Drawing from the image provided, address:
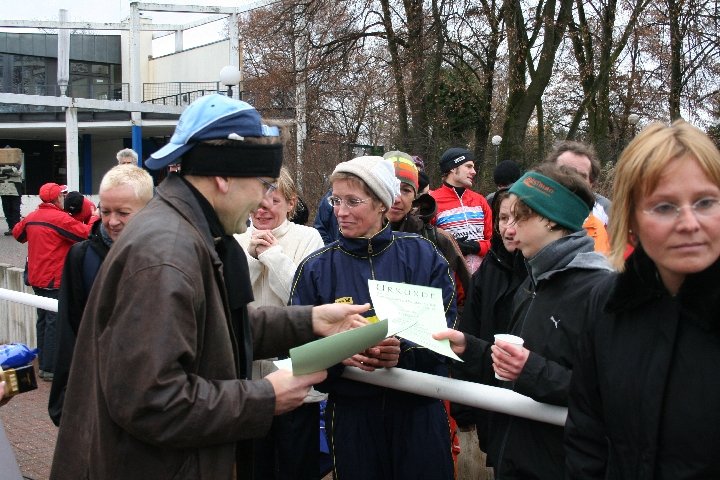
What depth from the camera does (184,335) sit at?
214cm

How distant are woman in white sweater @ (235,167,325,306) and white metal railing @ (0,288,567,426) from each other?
992mm

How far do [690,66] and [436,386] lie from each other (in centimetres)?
2063

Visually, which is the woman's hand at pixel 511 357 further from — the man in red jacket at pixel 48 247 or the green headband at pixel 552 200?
the man in red jacket at pixel 48 247

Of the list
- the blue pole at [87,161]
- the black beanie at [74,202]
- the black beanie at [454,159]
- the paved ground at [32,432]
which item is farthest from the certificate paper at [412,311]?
the blue pole at [87,161]

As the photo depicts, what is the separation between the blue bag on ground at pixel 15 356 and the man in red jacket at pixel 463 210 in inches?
146

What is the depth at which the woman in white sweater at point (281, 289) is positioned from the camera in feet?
12.8

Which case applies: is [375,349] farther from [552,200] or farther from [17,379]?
[17,379]

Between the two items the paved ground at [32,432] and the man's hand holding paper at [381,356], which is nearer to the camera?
the man's hand holding paper at [381,356]

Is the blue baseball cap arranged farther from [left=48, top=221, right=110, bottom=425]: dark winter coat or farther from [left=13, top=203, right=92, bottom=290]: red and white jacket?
[left=13, top=203, right=92, bottom=290]: red and white jacket

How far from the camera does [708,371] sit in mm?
1854

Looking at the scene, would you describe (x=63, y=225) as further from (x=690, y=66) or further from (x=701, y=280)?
(x=690, y=66)

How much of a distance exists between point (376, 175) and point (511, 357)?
4.25 ft

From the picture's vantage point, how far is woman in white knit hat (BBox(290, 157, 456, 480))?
332cm

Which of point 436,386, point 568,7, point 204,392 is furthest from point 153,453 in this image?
point 568,7
